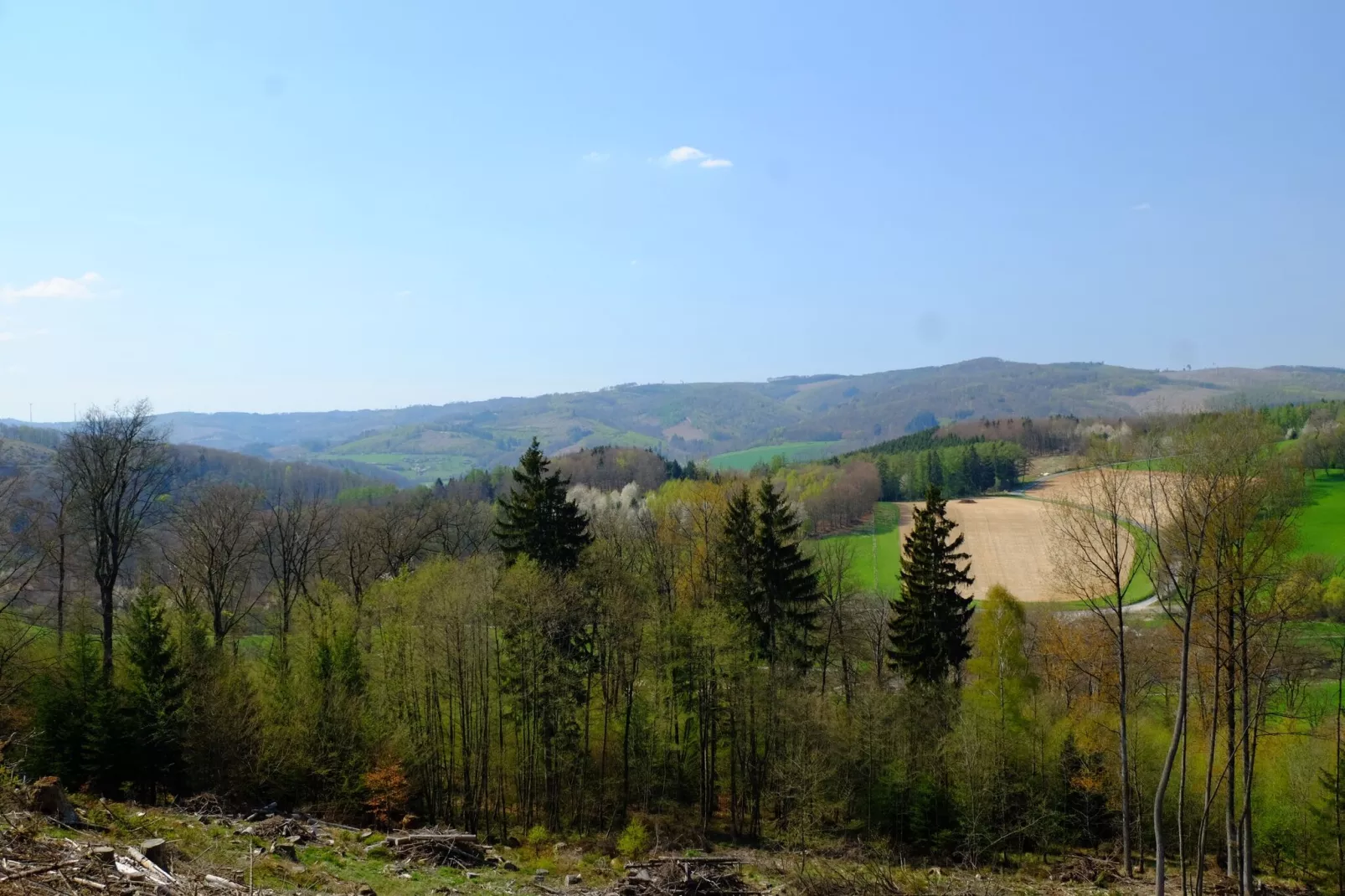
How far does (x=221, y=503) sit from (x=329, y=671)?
11.9m

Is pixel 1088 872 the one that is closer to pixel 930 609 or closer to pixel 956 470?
pixel 930 609

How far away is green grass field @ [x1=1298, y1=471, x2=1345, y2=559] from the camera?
74.4 m

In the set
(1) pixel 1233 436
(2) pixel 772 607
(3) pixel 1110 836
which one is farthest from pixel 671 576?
(1) pixel 1233 436

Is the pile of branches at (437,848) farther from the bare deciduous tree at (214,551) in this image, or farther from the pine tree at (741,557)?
the bare deciduous tree at (214,551)

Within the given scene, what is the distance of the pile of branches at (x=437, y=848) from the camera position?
19.5m

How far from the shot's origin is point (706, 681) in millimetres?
31625

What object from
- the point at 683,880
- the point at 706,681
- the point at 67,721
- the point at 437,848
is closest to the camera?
the point at 683,880

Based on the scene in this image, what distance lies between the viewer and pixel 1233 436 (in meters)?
17.3

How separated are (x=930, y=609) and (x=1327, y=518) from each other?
73998 mm

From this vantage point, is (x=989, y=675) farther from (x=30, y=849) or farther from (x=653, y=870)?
(x=30, y=849)

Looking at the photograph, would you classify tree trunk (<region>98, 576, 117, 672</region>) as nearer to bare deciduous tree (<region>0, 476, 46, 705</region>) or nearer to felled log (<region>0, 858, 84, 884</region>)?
bare deciduous tree (<region>0, 476, 46, 705</region>)

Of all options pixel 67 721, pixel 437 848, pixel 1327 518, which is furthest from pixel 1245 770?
pixel 1327 518

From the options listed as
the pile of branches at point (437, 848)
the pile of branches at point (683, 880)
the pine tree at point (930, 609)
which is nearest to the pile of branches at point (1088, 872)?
the pine tree at point (930, 609)

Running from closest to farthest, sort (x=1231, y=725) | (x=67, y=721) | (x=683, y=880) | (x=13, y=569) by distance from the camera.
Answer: (x=683, y=880), (x=1231, y=725), (x=67, y=721), (x=13, y=569)
